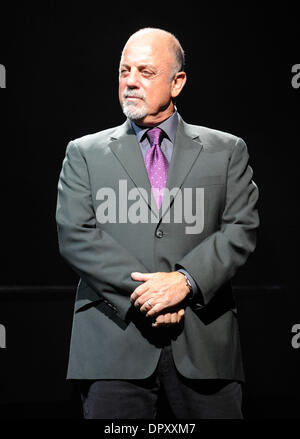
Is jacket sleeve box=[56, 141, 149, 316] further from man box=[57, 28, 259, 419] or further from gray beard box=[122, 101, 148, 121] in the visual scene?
gray beard box=[122, 101, 148, 121]

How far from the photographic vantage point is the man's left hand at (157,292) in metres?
1.84

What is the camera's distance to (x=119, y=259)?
191cm

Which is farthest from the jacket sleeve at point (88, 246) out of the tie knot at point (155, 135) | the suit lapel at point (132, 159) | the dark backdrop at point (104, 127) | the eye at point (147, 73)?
the dark backdrop at point (104, 127)

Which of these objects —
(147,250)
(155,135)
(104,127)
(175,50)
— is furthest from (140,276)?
(104,127)

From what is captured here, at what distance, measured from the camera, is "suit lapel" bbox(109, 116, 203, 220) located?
196cm

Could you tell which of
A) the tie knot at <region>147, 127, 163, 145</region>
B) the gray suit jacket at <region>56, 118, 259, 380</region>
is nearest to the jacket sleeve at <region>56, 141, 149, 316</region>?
the gray suit jacket at <region>56, 118, 259, 380</region>

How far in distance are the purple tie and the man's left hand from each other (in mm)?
217

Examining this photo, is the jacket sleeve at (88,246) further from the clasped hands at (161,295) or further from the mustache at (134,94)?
the mustache at (134,94)

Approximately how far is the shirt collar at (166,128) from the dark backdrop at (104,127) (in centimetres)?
88
